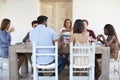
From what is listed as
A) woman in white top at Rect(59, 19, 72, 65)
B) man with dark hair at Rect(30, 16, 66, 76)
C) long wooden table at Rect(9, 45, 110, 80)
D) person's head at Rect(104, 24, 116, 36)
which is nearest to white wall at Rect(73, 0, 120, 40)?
woman in white top at Rect(59, 19, 72, 65)

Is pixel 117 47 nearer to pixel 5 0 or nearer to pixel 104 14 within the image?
pixel 104 14

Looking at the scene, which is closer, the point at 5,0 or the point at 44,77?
the point at 44,77

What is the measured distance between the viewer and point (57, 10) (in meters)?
8.65

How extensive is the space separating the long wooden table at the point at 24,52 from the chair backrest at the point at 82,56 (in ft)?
1.06

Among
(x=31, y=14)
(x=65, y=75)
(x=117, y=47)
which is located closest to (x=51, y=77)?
(x=65, y=75)

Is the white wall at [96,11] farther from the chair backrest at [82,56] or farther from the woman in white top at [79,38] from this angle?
the chair backrest at [82,56]

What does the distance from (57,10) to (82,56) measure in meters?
4.37

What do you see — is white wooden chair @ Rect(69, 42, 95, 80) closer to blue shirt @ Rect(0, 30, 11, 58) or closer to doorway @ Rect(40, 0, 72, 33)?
blue shirt @ Rect(0, 30, 11, 58)

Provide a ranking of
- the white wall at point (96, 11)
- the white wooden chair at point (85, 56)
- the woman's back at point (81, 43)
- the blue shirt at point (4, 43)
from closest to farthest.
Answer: the white wooden chair at point (85, 56)
the woman's back at point (81, 43)
the blue shirt at point (4, 43)
the white wall at point (96, 11)

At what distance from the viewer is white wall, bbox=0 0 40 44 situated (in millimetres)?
8484

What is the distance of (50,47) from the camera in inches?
173

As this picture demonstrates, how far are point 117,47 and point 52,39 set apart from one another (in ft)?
4.74

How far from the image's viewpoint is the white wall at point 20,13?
8.48m

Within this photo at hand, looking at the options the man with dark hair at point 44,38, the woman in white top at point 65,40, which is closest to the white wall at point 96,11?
the woman in white top at point 65,40
